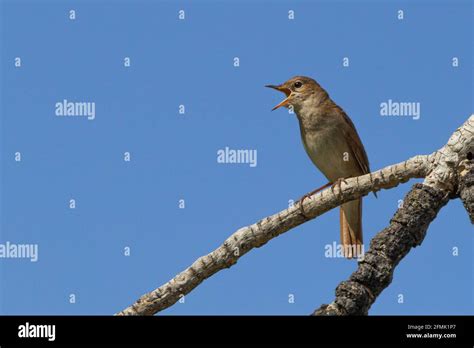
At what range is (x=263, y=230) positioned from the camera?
19.7ft

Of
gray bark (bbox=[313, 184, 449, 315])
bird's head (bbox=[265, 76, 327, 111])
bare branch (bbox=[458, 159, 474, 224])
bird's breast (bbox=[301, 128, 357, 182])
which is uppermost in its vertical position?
bird's head (bbox=[265, 76, 327, 111])

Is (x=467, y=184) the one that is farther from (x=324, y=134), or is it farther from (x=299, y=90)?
(x=299, y=90)

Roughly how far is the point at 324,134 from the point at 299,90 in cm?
63

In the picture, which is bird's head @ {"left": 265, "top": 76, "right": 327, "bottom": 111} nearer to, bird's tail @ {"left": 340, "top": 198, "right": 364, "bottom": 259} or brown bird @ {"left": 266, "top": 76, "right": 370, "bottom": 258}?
brown bird @ {"left": 266, "top": 76, "right": 370, "bottom": 258}

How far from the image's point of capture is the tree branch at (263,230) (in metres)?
5.98

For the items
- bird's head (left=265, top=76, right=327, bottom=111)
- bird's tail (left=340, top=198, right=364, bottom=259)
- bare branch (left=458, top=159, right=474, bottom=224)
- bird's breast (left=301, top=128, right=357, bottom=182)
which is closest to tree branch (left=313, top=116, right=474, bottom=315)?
bare branch (left=458, top=159, right=474, bottom=224)

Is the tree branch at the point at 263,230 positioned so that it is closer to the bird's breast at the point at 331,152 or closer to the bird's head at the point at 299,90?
the bird's breast at the point at 331,152

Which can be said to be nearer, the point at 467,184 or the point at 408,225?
the point at 408,225

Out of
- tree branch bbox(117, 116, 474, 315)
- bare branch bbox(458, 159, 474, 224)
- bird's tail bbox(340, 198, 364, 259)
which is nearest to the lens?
bare branch bbox(458, 159, 474, 224)

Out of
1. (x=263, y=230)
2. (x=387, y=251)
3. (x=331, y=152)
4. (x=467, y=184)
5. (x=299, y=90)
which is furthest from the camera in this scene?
(x=299, y=90)

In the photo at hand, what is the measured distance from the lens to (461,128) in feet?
20.3

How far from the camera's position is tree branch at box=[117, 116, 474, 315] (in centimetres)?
598

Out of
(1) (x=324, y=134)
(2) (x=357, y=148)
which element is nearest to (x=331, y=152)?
(1) (x=324, y=134)

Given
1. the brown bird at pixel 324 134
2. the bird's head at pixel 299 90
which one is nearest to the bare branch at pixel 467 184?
the brown bird at pixel 324 134
